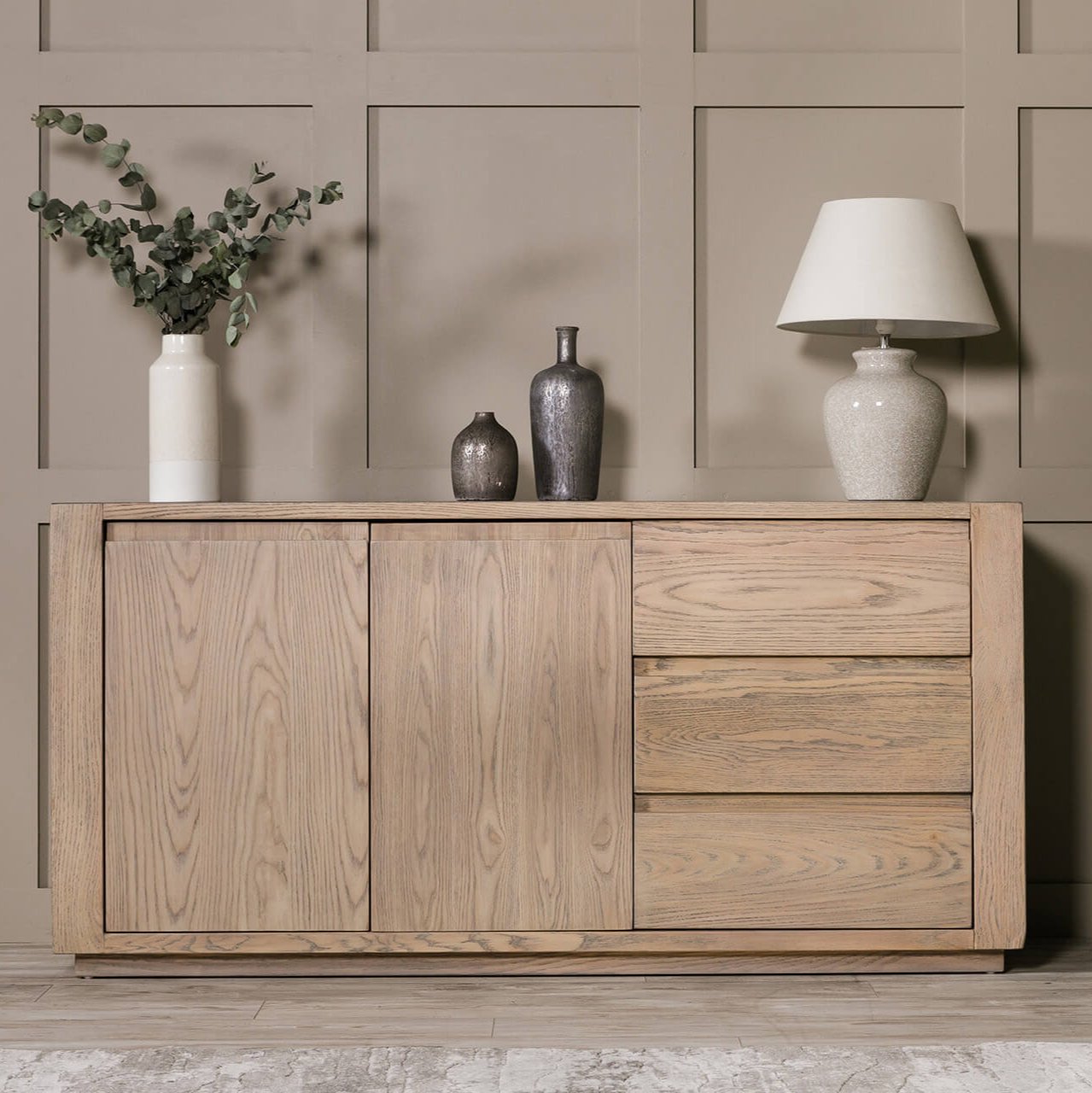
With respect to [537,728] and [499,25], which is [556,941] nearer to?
[537,728]

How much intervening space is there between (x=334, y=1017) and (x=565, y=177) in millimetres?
1641

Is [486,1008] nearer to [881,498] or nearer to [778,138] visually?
[881,498]

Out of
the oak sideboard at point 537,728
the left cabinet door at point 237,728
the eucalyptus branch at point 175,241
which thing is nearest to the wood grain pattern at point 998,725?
the oak sideboard at point 537,728

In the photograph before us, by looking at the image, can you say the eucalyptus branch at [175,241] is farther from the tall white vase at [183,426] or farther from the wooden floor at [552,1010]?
the wooden floor at [552,1010]

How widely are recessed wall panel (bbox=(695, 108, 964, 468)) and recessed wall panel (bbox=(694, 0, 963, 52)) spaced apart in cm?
13

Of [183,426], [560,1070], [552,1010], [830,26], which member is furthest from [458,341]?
[560,1070]

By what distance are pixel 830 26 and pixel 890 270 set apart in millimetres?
649

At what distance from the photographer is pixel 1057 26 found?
242cm

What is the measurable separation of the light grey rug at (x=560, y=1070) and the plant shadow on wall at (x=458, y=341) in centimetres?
112

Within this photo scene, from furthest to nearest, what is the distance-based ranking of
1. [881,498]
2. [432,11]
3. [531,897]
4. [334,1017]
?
1. [432,11]
2. [881,498]
3. [531,897]
4. [334,1017]

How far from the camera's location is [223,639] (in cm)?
201

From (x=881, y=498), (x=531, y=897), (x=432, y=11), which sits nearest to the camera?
(x=531, y=897)

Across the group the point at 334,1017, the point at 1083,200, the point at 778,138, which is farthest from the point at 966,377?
the point at 334,1017

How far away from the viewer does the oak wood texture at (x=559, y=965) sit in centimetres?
204
